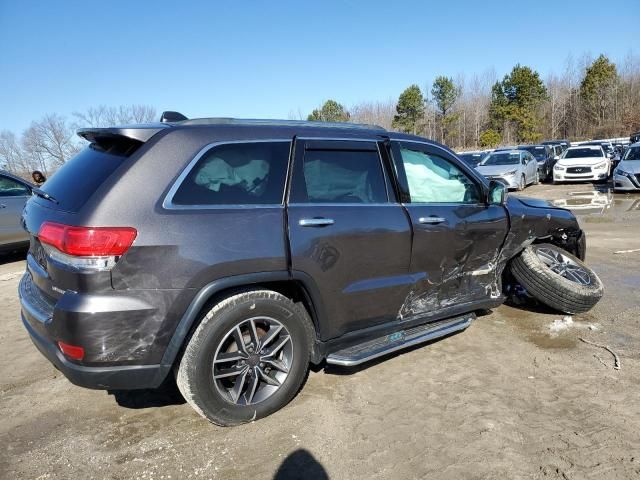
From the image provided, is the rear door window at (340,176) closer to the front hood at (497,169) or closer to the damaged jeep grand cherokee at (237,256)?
the damaged jeep grand cherokee at (237,256)

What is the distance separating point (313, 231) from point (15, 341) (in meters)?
3.43

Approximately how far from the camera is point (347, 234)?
3207mm

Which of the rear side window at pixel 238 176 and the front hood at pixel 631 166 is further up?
the rear side window at pixel 238 176

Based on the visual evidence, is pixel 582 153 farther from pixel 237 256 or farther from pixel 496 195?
pixel 237 256

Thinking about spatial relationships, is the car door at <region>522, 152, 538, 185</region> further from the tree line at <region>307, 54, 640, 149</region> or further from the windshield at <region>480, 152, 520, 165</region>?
the tree line at <region>307, 54, 640, 149</region>

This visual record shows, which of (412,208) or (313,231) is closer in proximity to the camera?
(313,231)

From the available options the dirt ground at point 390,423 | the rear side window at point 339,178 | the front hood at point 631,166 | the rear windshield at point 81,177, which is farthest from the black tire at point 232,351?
the front hood at point 631,166

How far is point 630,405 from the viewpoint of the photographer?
307 cm

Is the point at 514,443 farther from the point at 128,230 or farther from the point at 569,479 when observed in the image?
the point at 128,230

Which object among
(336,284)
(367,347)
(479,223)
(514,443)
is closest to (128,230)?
(336,284)

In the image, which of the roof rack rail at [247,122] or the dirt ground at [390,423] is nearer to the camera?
the dirt ground at [390,423]

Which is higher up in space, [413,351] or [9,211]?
[9,211]

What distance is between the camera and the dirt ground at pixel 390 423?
8.45 ft

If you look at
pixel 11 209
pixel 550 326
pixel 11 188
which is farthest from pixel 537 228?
pixel 11 188
